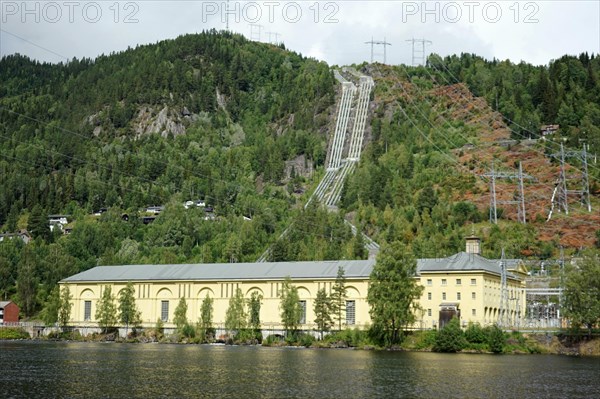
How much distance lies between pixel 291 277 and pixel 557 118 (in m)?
85.1

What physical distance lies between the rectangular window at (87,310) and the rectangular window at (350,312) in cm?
3370

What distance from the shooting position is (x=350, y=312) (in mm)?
96375

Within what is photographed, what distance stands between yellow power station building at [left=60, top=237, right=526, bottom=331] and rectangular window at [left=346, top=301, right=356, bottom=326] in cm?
11

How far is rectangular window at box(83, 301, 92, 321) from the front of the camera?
362 feet

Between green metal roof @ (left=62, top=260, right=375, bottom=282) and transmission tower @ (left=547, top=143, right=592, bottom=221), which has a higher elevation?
transmission tower @ (left=547, top=143, right=592, bottom=221)

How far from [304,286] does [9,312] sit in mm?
40632

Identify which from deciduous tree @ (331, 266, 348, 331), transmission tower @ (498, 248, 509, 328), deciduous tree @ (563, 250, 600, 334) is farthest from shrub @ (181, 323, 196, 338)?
deciduous tree @ (563, 250, 600, 334)

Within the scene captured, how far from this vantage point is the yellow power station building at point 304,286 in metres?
89.1

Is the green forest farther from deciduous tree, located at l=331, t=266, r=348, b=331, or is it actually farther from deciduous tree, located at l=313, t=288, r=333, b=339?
deciduous tree, located at l=313, t=288, r=333, b=339

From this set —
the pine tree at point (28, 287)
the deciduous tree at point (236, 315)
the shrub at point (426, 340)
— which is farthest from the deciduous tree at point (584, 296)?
the pine tree at point (28, 287)

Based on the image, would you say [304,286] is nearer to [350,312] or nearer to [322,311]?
[350,312]

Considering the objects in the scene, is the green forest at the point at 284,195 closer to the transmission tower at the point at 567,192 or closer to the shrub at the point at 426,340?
the transmission tower at the point at 567,192

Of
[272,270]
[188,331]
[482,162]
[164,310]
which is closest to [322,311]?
[272,270]

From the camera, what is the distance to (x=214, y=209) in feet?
539
